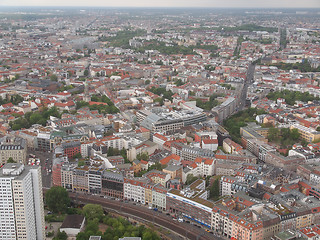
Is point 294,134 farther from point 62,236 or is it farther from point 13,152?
point 13,152

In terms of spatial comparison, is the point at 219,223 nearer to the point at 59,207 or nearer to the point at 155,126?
the point at 59,207

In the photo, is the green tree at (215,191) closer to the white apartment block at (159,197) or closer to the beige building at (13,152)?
the white apartment block at (159,197)

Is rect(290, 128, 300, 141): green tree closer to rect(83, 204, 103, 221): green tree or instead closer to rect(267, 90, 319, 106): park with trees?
rect(267, 90, 319, 106): park with trees

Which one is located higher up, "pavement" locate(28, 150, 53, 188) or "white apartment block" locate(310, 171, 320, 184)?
"white apartment block" locate(310, 171, 320, 184)

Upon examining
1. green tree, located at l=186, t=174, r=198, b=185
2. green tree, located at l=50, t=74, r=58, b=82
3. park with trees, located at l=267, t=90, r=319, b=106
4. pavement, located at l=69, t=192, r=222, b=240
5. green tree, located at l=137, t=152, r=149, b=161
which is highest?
green tree, located at l=50, t=74, r=58, b=82

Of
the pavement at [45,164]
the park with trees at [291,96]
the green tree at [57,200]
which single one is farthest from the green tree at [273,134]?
the green tree at [57,200]

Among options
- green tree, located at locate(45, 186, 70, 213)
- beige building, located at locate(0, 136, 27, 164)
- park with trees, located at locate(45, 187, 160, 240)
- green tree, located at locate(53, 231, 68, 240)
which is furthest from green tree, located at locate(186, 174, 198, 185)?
beige building, located at locate(0, 136, 27, 164)
